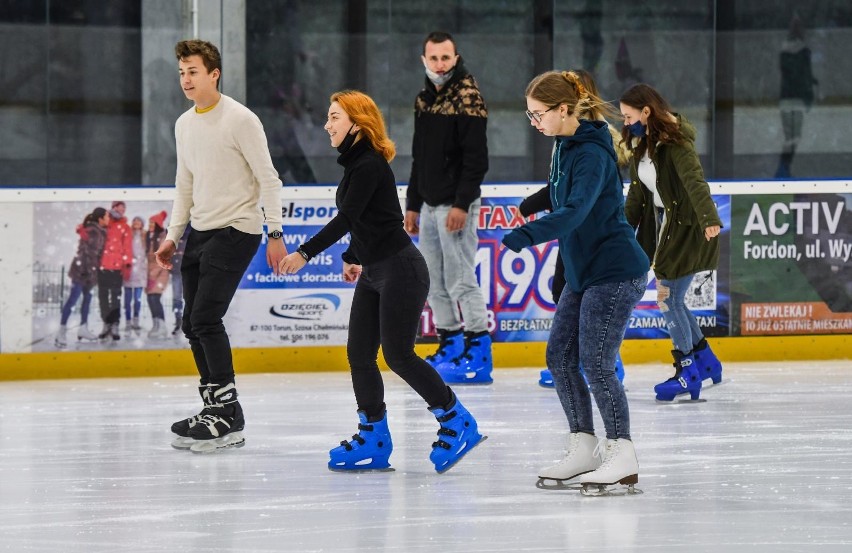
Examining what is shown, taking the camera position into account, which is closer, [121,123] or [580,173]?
[580,173]

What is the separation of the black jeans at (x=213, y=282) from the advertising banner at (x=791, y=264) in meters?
3.61

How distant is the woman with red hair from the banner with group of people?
2.93 metres

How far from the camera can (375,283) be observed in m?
4.62

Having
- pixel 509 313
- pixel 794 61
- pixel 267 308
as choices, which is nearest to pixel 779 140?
pixel 794 61

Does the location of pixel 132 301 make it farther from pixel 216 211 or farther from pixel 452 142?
pixel 216 211

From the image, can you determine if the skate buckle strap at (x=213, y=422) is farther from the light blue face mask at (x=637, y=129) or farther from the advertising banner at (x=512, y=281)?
the advertising banner at (x=512, y=281)

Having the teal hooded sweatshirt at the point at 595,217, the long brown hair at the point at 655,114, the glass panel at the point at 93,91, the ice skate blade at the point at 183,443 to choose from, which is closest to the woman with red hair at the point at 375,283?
the teal hooded sweatshirt at the point at 595,217

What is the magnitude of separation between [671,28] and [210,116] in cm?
416

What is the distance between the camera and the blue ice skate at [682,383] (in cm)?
641

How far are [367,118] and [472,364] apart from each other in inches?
105

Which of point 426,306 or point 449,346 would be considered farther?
point 426,306

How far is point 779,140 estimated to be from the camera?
8680 millimetres

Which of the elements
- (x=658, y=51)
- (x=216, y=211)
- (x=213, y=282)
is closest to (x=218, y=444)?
(x=213, y=282)

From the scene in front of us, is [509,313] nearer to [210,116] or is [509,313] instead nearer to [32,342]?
[32,342]
